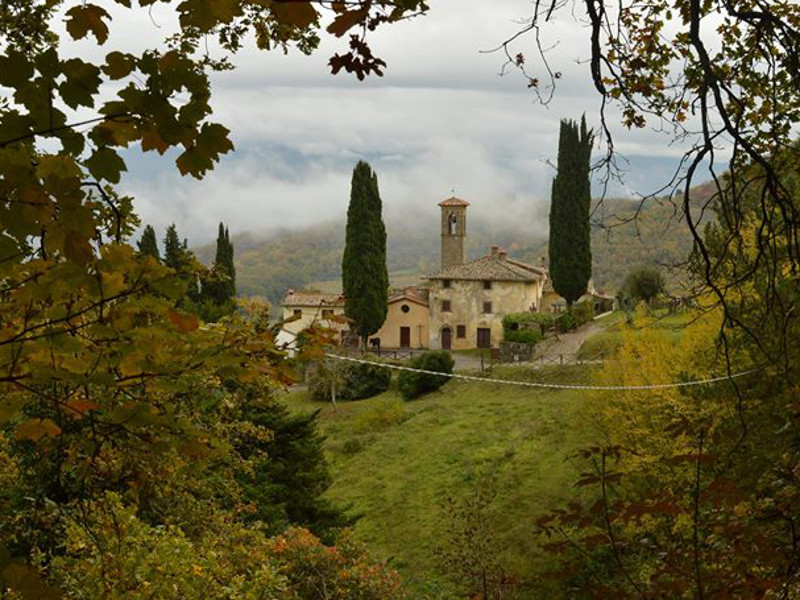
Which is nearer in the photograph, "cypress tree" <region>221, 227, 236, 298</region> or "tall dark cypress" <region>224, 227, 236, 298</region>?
"cypress tree" <region>221, 227, 236, 298</region>

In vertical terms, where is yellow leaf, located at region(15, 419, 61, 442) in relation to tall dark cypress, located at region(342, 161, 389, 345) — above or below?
below

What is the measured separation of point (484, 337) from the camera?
4625 cm

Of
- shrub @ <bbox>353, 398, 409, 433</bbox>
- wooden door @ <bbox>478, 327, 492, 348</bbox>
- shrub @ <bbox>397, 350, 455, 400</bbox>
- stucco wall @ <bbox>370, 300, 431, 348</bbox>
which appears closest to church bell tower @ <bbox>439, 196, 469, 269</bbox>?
stucco wall @ <bbox>370, 300, 431, 348</bbox>

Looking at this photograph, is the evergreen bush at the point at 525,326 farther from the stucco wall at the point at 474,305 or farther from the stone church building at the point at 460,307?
the stone church building at the point at 460,307

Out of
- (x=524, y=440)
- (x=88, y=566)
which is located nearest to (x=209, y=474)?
(x=88, y=566)

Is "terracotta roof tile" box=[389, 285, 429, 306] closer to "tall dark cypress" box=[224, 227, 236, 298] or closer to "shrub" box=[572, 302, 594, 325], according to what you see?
"shrub" box=[572, 302, 594, 325]

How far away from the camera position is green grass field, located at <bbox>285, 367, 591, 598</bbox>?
63.1 ft

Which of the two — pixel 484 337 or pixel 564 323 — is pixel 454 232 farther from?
pixel 564 323

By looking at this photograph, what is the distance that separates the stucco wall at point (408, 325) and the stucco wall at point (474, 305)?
17.7 inches

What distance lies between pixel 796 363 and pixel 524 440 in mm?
16646

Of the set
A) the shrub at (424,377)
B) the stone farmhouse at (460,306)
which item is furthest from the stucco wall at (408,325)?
the shrub at (424,377)

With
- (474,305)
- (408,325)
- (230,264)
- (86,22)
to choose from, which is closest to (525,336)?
(474,305)

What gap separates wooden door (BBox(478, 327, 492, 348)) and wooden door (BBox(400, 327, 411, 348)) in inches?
158

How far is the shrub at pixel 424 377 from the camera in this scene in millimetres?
35072
